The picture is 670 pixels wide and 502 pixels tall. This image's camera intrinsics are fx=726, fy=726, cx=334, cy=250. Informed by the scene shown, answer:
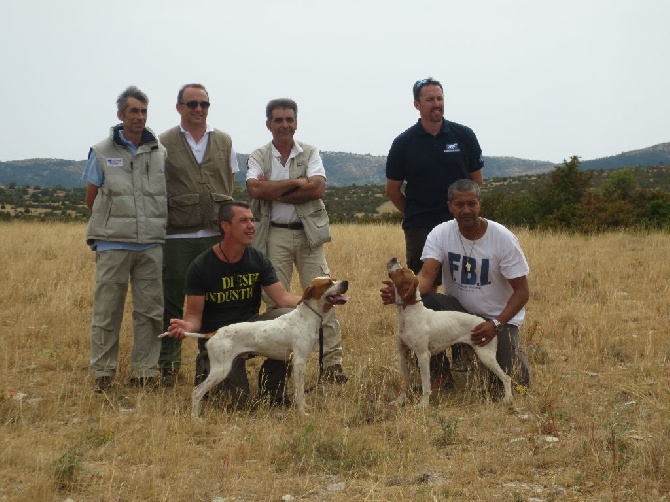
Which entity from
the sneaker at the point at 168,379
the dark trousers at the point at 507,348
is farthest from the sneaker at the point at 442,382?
the sneaker at the point at 168,379

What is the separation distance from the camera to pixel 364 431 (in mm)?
4723

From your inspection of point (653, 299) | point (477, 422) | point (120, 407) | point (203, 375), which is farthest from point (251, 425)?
point (653, 299)

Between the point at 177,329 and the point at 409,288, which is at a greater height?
the point at 409,288

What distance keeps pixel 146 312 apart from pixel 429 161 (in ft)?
8.75

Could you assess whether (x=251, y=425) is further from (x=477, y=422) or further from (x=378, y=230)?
(x=378, y=230)

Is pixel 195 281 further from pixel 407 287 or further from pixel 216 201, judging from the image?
pixel 407 287

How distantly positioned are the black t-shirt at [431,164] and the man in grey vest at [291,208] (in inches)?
29.4

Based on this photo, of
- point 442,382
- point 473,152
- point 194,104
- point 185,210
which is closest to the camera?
point 442,382

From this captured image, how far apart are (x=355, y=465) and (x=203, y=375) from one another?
70.6 inches

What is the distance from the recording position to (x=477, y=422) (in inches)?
189

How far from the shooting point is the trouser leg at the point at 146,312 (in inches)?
231

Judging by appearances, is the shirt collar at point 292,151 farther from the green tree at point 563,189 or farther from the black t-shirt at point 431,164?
the green tree at point 563,189

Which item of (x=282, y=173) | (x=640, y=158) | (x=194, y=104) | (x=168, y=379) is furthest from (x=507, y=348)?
(x=640, y=158)

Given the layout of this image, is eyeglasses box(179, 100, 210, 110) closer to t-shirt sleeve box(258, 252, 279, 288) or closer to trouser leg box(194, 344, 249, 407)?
t-shirt sleeve box(258, 252, 279, 288)
